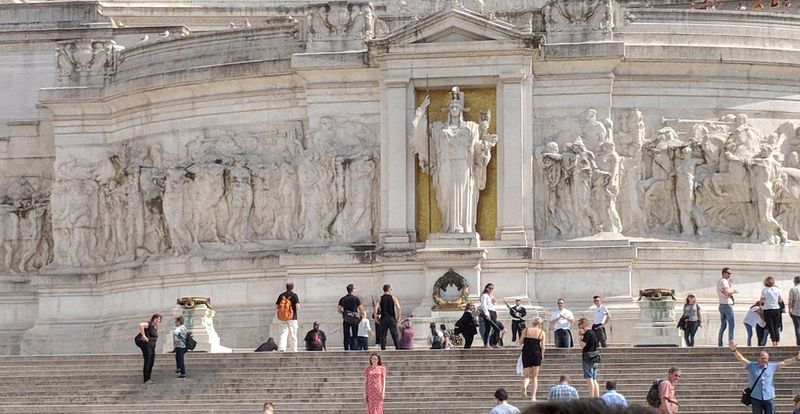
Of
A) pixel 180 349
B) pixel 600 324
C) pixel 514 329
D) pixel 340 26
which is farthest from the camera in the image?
pixel 340 26

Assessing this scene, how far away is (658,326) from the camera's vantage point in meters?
26.1

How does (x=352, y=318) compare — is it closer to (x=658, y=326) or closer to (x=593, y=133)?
(x=658, y=326)

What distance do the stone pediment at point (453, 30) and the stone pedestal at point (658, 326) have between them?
21.4 ft

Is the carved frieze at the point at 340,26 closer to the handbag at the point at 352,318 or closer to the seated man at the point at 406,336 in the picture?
the seated man at the point at 406,336

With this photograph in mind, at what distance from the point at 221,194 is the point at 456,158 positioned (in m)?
5.62

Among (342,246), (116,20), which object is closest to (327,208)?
(342,246)

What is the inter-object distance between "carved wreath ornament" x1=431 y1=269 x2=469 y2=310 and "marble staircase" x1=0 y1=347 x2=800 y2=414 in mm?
4901

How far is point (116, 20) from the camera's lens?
139 feet

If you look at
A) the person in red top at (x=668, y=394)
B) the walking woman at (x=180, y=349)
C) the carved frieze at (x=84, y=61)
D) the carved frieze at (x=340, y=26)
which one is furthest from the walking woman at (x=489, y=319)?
the carved frieze at (x=84, y=61)

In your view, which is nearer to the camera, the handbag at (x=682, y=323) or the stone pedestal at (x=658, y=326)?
the handbag at (x=682, y=323)

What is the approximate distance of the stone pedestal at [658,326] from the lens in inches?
1021

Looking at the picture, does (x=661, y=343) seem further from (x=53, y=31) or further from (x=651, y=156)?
(x=53, y=31)

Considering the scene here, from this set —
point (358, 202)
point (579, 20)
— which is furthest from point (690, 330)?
point (358, 202)

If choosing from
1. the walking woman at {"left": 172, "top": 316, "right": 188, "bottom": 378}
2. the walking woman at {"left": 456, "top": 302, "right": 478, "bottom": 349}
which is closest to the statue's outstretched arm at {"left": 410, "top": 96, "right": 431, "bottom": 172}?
the walking woman at {"left": 456, "top": 302, "right": 478, "bottom": 349}
